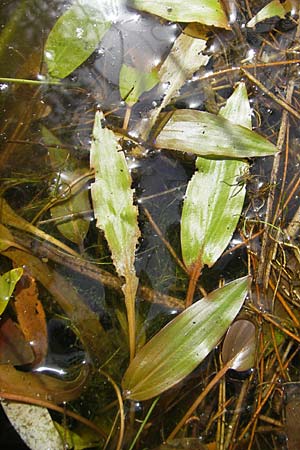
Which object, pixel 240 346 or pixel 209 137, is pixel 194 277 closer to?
pixel 240 346

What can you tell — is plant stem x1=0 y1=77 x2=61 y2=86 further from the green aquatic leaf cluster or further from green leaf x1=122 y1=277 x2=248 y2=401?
green leaf x1=122 y1=277 x2=248 y2=401

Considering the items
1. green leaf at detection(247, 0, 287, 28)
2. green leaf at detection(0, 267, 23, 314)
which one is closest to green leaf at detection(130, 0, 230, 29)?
green leaf at detection(247, 0, 287, 28)

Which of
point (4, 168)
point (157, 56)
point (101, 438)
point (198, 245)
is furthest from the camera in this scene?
point (157, 56)

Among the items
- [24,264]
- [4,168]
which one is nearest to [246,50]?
[4,168]

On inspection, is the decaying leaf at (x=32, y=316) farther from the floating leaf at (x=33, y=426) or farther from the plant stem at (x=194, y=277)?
the plant stem at (x=194, y=277)

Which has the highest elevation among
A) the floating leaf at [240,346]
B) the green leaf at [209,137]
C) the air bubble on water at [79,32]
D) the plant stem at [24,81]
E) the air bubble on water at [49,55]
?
the air bubble on water at [79,32]

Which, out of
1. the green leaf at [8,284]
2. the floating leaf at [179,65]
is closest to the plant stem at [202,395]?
the green leaf at [8,284]

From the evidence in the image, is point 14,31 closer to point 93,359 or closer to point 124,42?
point 124,42
